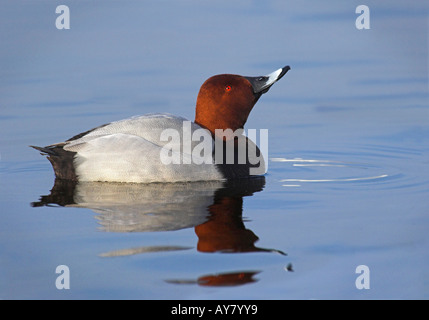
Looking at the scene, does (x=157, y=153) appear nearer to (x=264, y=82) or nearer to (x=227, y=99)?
(x=227, y=99)

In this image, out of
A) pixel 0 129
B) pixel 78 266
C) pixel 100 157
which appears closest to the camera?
pixel 78 266

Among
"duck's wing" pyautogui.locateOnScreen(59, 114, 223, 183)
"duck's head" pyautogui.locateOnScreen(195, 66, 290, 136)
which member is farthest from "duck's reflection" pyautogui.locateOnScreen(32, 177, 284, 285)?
"duck's head" pyautogui.locateOnScreen(195, 66, 290, 136)

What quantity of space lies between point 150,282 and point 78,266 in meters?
0.58

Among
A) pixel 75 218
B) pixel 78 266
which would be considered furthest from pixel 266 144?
pixel 78 266

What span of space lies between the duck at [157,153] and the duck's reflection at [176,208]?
10 centimetres

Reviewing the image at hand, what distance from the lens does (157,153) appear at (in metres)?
6.92

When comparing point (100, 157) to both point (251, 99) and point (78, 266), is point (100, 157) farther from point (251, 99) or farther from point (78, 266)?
point (78, 266)

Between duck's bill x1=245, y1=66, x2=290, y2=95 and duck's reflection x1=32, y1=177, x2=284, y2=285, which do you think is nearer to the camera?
duck's reflection x1=32, y1=177, x2=284, y2=285

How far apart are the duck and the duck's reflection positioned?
10cm

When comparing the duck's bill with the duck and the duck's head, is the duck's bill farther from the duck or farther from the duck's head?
the duck

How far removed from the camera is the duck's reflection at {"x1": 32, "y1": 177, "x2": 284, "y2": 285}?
5102 mm

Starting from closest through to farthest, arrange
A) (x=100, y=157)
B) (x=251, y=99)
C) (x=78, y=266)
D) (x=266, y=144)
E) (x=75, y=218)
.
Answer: (x=78, y=266), (x=75, y=218), (x=100, y=157), (x=251, y=99), (x=266, y=144)

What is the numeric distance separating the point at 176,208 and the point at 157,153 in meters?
1.01

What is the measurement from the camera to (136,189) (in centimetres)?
675
